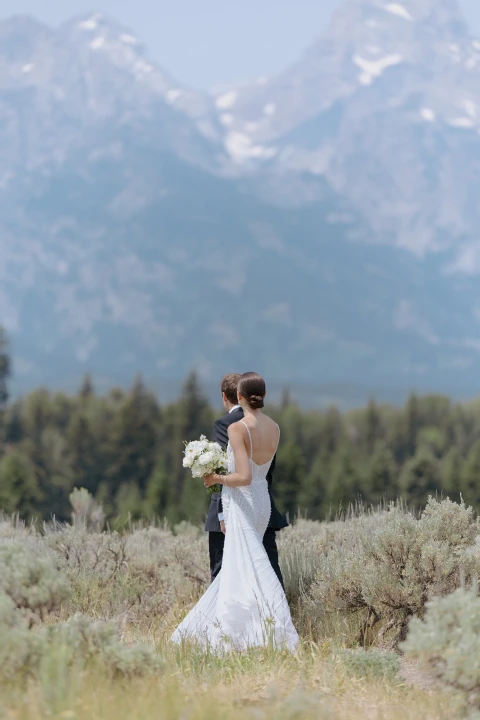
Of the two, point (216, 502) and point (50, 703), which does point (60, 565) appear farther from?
point (50, 703)

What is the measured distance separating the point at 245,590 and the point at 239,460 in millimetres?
980

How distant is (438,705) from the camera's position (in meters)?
5.10

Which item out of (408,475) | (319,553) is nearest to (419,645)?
(319,553)

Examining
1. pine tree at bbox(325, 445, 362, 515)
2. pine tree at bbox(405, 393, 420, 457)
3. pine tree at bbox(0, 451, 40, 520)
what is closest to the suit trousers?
pine tree at bbox(0, 451, 40, 520)

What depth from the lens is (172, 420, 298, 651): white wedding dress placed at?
6609 millimetres

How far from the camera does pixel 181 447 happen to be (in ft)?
222

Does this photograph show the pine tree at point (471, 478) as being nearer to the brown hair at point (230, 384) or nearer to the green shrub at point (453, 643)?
the brown hair at point (230, 384)

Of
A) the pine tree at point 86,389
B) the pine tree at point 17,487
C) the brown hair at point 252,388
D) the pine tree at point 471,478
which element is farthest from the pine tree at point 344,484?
the brown hair at point 252,388

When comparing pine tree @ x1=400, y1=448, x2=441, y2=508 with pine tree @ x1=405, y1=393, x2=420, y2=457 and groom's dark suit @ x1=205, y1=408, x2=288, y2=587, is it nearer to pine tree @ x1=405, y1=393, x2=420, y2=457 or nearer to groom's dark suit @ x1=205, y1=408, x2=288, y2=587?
pine tree @ x1=405, y1=393, x2=420, y2=457

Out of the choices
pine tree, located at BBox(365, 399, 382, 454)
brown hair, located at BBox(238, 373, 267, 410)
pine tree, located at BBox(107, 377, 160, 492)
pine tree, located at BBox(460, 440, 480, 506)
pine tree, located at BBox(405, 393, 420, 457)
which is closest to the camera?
brown hair, located at BBox(238, 373, 267, 410)

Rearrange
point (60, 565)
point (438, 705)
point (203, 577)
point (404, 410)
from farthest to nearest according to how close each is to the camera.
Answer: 1. point (404, 410)
2. point (203, 577)
3. point (60, 565)
4. point (438, 705)

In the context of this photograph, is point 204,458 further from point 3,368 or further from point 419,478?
point 3,368

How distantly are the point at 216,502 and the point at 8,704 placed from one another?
3204 mm

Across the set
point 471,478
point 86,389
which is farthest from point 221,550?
point 86,389
